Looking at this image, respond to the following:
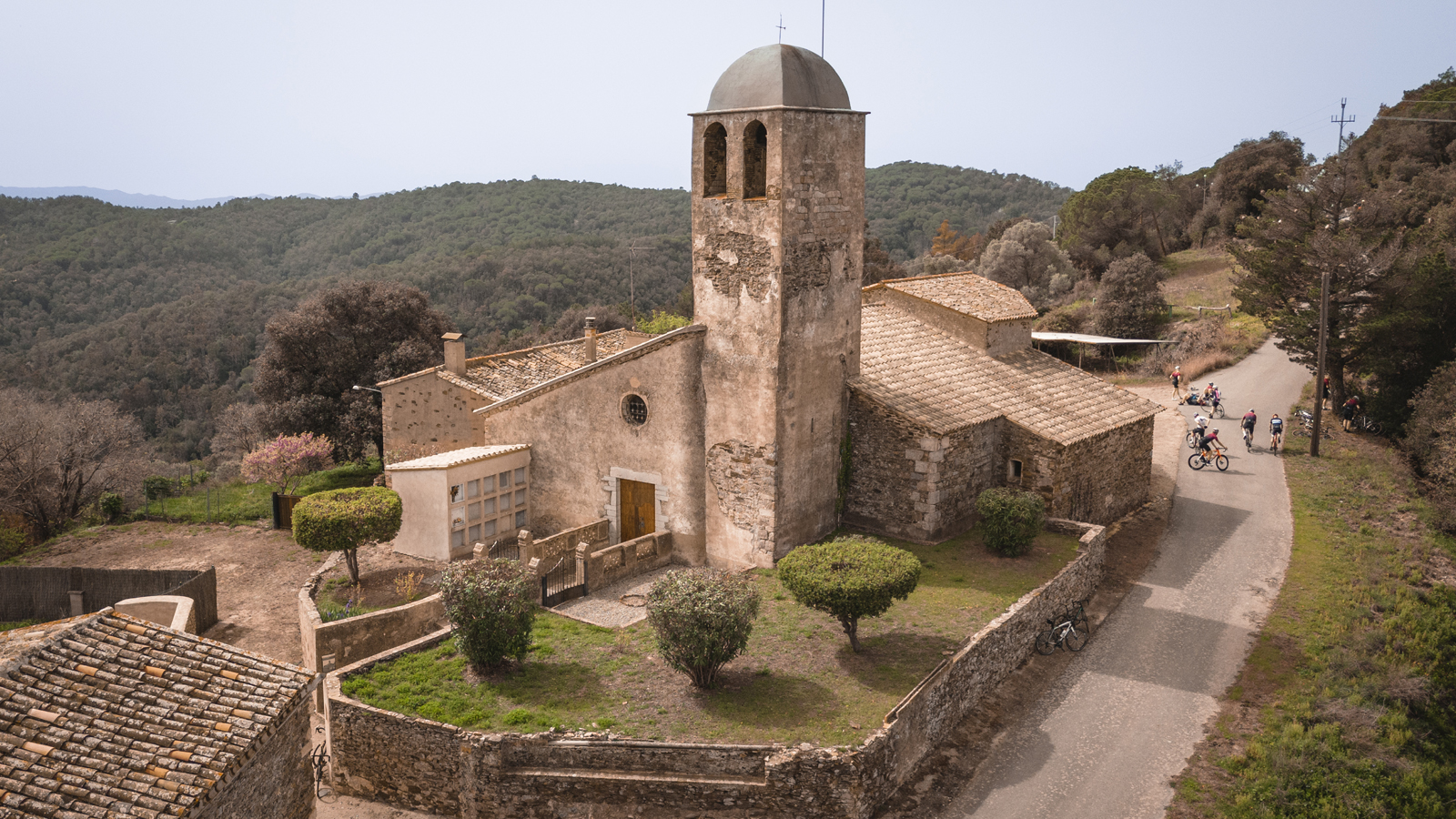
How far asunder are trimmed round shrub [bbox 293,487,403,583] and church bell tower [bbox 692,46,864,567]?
671cm

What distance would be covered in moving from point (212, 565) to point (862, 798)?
1910cm

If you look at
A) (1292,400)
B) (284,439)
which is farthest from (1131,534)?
(284,439)

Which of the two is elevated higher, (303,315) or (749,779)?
(303,315)

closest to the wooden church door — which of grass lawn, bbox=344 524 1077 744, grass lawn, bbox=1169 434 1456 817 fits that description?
grass lawn, bbox=344 524 1077 744

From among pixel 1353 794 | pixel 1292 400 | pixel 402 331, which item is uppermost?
pixel 402 331

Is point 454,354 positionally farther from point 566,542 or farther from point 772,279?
point 772,279

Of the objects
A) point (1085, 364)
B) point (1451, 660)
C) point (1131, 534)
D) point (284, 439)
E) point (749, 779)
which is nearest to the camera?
point (749, 779)

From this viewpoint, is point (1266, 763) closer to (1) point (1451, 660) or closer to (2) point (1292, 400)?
(1) point (1451, 660)

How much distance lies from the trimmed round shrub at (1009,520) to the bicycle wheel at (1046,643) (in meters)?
2.21

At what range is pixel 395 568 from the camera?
2092cm

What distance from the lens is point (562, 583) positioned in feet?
60.4

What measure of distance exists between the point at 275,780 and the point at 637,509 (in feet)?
35.5

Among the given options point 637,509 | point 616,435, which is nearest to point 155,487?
point 616,435

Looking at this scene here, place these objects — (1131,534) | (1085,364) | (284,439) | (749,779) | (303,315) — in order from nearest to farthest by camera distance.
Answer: (749,779), (1131,534), (284,439), (303,315), (1085,364)
